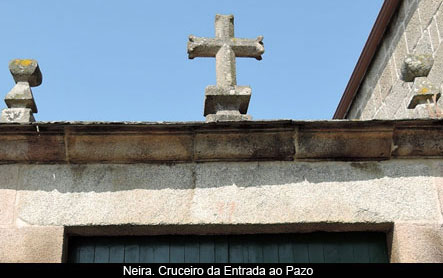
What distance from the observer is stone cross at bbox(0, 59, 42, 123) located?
417 cm

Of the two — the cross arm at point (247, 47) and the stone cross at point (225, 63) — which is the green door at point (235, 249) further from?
the cross arm at point (247, 47)

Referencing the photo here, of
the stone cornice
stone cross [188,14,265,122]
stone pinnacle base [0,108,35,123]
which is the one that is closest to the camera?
the stone cornice

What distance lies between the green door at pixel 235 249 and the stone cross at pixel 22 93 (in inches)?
35.6

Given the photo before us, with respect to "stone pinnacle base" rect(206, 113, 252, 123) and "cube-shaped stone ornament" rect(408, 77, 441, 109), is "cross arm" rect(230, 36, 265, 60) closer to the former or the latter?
"stone pinnacle base" rect(206, 113, 252, 123)

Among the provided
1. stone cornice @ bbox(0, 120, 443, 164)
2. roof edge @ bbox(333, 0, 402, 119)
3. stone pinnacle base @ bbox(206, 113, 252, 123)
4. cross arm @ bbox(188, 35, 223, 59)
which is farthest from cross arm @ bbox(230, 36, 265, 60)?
roof edge @ bbox(333, 0, 402, 119)

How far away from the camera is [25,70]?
430cm

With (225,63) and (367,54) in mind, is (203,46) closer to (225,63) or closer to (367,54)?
(225,63)

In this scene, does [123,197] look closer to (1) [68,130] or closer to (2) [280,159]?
(1) [68,130]

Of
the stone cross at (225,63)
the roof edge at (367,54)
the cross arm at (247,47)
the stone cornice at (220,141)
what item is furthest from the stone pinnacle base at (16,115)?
the roof edge at (367,54)

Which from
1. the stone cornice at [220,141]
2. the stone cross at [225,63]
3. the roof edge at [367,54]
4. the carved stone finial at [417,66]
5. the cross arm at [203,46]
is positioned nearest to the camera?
the stone cornice at [220,141]

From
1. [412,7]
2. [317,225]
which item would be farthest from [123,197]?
[412,7]

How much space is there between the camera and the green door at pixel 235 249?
400cm

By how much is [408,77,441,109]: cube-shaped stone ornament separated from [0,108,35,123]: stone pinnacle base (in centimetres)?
264
